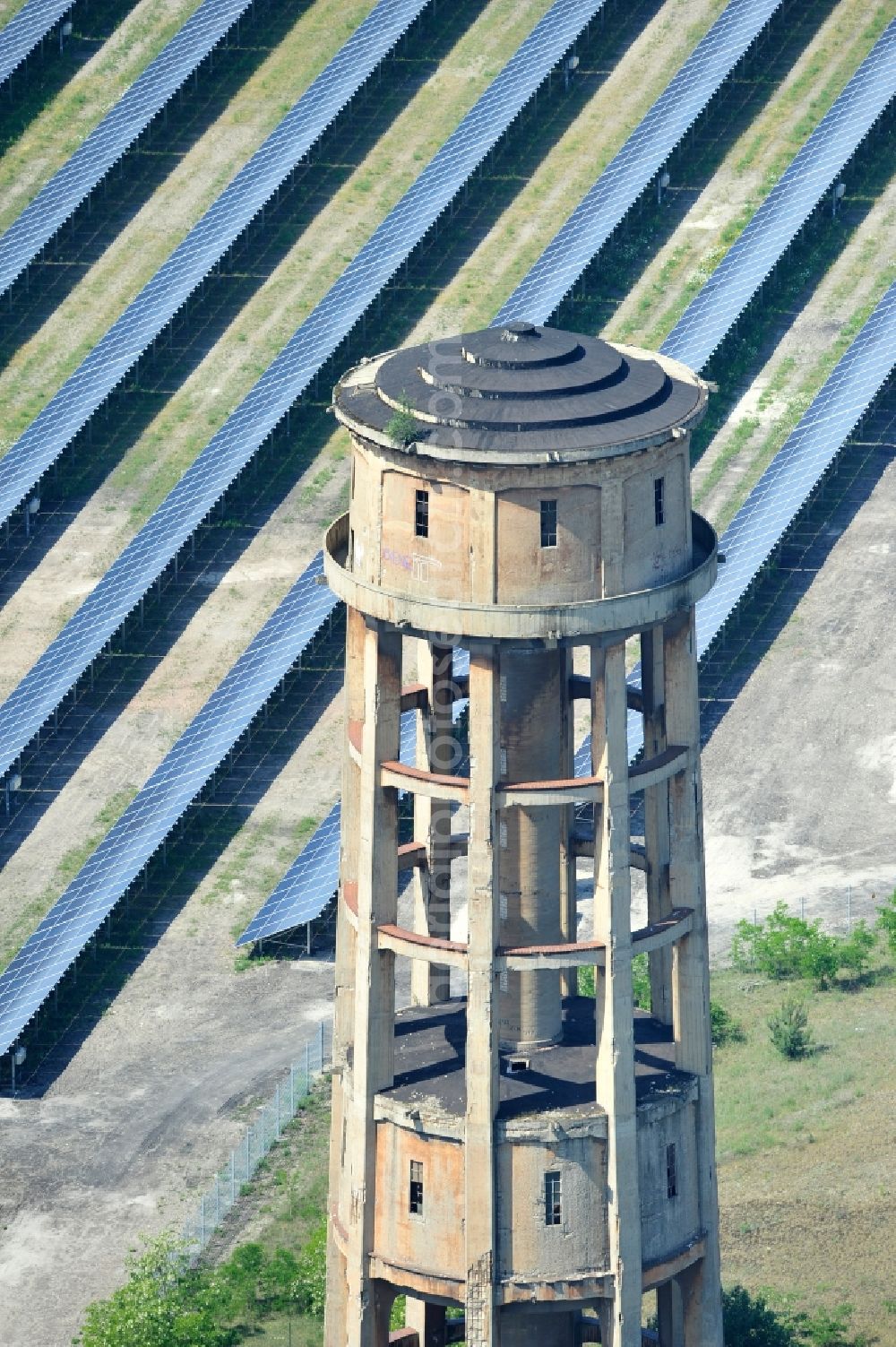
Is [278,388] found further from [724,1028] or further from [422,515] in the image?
[422,515]

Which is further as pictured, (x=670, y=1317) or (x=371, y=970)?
(x=670, y=1317)

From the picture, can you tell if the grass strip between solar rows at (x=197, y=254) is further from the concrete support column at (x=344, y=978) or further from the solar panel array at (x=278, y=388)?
the concrete support column at (x=344, y=978)

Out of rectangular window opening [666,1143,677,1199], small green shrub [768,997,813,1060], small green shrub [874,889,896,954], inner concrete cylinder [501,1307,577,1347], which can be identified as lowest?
inner concrete cylinder [501,1307,577,1347]

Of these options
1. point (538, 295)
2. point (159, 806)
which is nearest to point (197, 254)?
point (538, 295)

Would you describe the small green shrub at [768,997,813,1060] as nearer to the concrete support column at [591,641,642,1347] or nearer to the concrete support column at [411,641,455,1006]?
the concrete support column at [411,641,455,1006]

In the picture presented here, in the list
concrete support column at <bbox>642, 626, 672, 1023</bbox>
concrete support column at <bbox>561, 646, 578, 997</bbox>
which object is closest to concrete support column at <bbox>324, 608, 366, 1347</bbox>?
concrete support column at <bbox>561, 646, 578, 997</bbox>

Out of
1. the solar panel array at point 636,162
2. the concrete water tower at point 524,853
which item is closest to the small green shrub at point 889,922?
the concrete water tower at point 524,853
